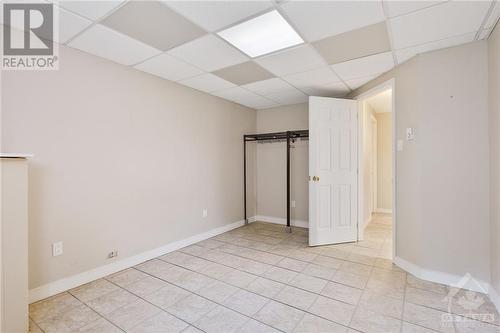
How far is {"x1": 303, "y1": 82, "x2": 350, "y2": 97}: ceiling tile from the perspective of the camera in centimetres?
349

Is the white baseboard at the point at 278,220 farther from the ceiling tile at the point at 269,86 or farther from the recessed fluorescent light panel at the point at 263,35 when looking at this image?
the recessed fluorescent light panel at the point at 263,35

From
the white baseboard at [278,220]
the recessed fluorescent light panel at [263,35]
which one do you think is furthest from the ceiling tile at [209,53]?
the white baseboard at [278,220]

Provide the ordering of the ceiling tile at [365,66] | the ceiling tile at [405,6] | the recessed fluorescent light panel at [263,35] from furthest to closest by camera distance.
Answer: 1. the ceiling tile at [365,66]
2. the recessed fluorescent light panel at [263,35]
3. the ceiling tile at [405,6]

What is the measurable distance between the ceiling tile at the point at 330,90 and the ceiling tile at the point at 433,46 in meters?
0.95

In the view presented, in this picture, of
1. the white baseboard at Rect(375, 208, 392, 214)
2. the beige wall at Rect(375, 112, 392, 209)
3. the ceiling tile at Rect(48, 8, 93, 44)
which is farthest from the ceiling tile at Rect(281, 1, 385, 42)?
the white baseboard at Rect(375, 208, 392, 214)

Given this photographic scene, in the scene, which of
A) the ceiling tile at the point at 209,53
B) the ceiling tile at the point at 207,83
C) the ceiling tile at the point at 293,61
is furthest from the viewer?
the ceiling tile at the point at 207,83

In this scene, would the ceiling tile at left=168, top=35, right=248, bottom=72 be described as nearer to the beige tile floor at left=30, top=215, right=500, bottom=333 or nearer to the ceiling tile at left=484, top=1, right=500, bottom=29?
the ceiling tile at left=484, top=1, right=500, bottom=29

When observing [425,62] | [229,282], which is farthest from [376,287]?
[425,62]

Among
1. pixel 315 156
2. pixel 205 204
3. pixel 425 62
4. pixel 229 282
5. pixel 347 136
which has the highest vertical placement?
pixel 425 62

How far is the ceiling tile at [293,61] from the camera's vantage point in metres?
2.45

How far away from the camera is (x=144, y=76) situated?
2965 millimetres

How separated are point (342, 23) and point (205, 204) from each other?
2978 millimetres

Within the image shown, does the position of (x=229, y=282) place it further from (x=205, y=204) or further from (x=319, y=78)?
(x=319, y=78)

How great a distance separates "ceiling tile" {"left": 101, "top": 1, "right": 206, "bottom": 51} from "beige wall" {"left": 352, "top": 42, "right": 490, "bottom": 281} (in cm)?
228
